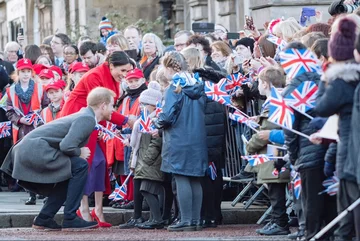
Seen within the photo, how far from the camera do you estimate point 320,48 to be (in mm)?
11125

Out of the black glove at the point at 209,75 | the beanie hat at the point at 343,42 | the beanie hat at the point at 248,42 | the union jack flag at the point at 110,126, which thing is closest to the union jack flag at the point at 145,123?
the black glove at the point at 209,75

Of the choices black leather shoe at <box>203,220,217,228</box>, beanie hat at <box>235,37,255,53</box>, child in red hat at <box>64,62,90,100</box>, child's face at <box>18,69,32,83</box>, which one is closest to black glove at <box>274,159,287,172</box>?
black leather shoe at <box>203,220,217,228</box>

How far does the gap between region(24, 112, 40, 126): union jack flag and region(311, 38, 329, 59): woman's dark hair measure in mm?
6534

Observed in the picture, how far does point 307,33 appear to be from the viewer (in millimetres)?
12398

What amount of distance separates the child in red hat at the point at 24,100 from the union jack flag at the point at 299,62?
693cm

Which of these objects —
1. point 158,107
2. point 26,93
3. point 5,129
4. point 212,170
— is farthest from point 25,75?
point 212,170

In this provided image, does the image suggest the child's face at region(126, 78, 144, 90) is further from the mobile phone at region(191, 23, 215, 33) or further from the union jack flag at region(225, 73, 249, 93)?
the mobile phone at region(191, 23, 215, 33)

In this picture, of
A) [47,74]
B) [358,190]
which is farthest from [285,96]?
[47,74]

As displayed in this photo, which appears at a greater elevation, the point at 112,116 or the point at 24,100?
the point at 24,100

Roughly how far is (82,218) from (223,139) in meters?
1.78

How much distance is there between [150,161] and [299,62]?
9.33ft

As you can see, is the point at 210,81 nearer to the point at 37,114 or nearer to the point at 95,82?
the point at 95,82

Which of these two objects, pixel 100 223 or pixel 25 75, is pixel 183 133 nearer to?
pixel 100 223

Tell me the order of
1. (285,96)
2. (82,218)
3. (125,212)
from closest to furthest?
1. (285,96)
2. (82,218)
3. (125,212)
